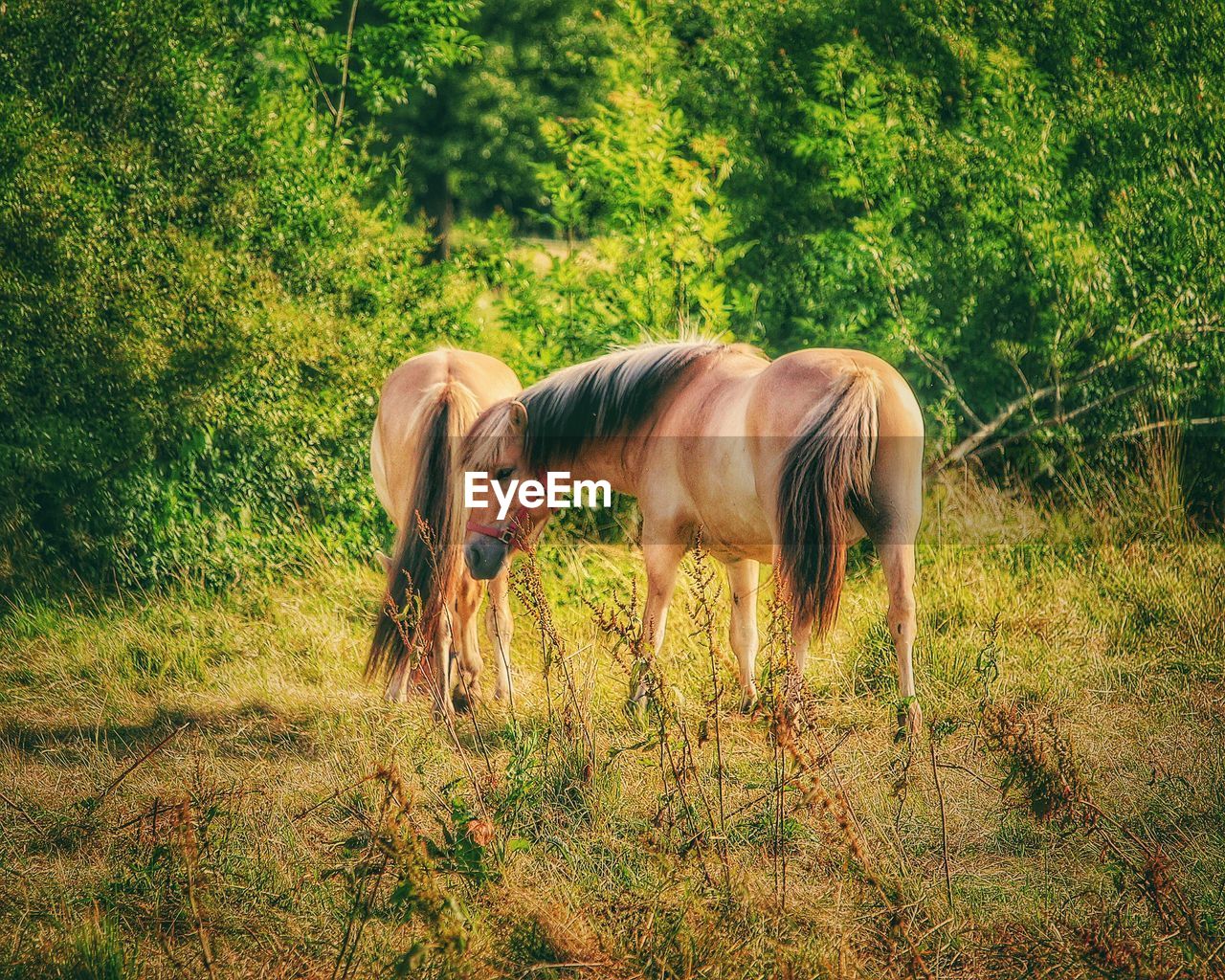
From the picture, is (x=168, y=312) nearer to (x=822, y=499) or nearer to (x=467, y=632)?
(x=467, y=632)

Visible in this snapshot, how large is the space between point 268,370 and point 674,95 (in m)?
3.94

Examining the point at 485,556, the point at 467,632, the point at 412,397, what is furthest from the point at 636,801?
the point at 412,397

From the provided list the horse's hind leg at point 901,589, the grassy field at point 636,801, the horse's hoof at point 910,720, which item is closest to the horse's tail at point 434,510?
the grassy field at point 636,801

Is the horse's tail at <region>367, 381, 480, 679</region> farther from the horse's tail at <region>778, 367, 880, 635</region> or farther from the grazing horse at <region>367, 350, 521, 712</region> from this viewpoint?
the horse's tail at <region>778, 367, 880, 635</region>

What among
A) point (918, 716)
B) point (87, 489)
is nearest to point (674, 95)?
point (87, 489)

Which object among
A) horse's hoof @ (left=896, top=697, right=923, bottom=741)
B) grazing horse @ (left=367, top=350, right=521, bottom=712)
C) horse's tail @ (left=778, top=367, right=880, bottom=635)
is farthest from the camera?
grazing horse @ (left=367, top=350, right=521, bottom=712)

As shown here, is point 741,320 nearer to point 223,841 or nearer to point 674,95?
point 674,95

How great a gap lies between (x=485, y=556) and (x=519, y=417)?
0.68 metres

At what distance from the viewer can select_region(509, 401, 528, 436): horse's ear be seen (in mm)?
4855

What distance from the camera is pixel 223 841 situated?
3.44 meters

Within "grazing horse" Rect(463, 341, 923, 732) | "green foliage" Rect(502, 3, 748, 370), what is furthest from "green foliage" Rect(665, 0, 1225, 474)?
"grazing horse" Rect(463, 341, 923, 732)

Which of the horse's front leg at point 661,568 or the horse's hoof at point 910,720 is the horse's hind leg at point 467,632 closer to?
the horse's front leg at point 661,568

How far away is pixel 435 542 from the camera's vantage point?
484 cm
